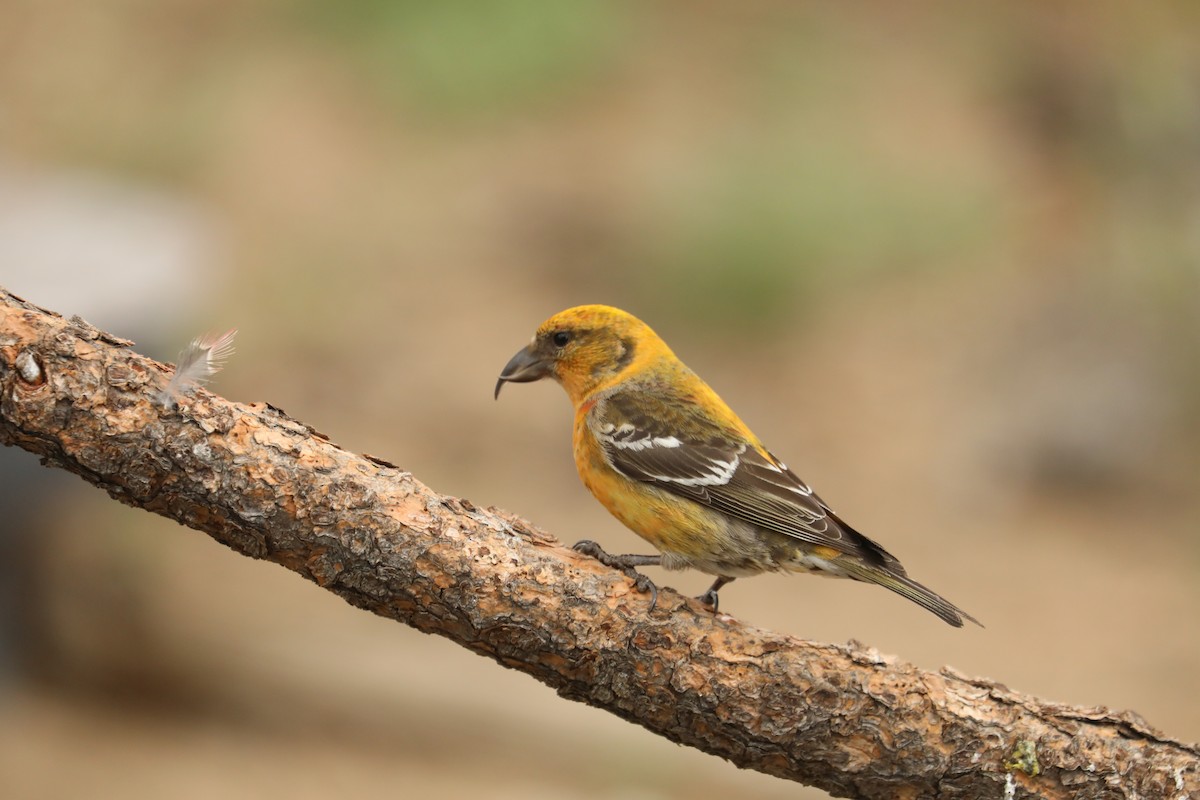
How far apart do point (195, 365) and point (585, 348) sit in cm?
229

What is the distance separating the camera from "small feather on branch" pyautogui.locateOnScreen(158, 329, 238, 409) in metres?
3.64

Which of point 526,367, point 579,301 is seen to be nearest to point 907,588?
point 526,367

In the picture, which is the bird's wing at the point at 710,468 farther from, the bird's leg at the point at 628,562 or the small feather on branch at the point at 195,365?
the small feather on branch at the point at 195,365

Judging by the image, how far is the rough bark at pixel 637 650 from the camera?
382cm

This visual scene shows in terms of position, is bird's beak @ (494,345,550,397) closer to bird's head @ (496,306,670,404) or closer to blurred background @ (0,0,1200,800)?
bird's head @ (496,306,670,404)

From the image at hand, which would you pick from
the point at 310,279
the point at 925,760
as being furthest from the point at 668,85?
the point at 925,760

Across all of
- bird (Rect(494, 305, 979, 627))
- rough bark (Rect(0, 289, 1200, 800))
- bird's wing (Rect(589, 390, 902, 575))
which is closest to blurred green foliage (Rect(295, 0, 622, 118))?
bird (Rect(494, 305, 979, 627))

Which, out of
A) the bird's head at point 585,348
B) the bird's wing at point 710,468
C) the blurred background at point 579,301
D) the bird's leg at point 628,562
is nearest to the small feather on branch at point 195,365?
the bird's leg at point 628,562

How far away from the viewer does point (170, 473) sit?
3656 millimetres

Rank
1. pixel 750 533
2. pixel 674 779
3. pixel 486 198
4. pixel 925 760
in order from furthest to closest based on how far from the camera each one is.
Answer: pixel 486 198 < pixel 674 779 < pixel 750 533 < pixel 925 760

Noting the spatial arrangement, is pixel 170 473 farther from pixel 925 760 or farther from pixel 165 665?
pixel 165 665

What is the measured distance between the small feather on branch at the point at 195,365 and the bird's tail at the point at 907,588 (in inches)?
96.7

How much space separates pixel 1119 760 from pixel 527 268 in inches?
368

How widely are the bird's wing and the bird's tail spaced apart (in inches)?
1.8
